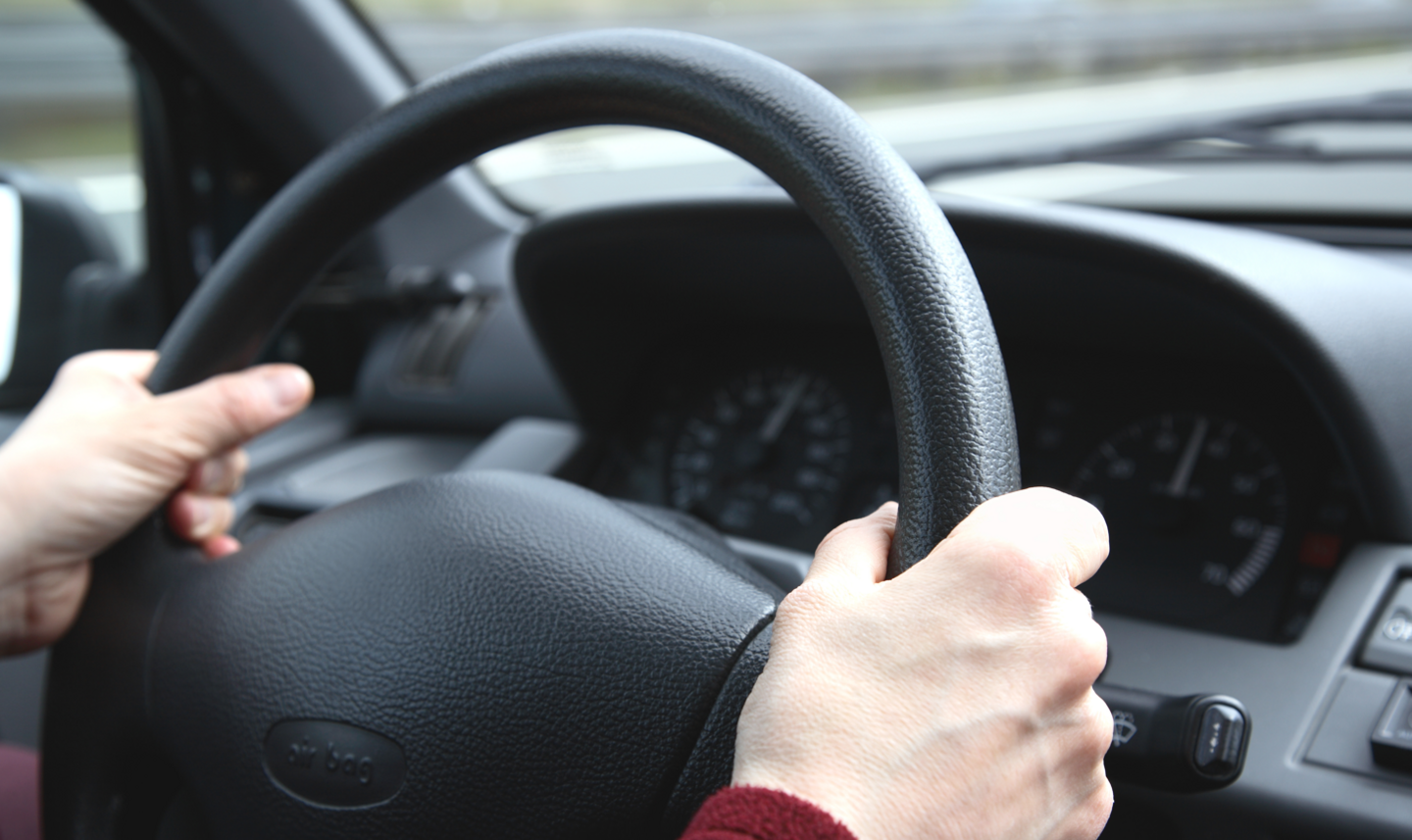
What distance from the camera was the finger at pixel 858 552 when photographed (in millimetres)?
582

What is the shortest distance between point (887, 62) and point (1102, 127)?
4647mm

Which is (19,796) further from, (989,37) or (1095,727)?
(989,37)

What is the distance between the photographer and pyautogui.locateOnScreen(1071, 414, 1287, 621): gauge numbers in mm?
1313

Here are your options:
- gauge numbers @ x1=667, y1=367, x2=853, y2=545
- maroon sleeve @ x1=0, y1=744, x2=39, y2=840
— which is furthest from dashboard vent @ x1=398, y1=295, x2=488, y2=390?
maroon sleeve @ x1=0, y1=744, x2=39, y2=840

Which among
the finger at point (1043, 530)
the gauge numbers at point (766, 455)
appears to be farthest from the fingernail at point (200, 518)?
the gauge numbers at point (766, 455)

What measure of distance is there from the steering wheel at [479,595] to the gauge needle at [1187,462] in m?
0.77

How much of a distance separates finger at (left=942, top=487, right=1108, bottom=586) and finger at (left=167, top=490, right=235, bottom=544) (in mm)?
707

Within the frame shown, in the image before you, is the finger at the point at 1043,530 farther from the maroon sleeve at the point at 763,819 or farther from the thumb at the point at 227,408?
the thumb at the point at 227,408

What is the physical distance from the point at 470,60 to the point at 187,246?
1622 mm

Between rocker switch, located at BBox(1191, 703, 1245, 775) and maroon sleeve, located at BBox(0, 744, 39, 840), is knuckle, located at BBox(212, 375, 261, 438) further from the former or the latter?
rocker switch, located at BBox(1191, 703, 1245, 775)

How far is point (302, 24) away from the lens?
2014 millimetres

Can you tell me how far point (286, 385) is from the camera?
102 cm

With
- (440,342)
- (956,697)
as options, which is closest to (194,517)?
(956,697)

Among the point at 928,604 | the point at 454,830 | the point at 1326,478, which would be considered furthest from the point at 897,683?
the point at 1326,478
